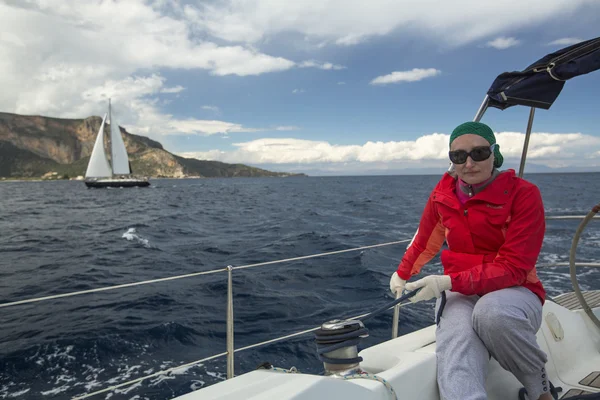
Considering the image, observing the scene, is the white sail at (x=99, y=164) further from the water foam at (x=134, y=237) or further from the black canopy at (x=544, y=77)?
the black canopy at (x=544, y=77)

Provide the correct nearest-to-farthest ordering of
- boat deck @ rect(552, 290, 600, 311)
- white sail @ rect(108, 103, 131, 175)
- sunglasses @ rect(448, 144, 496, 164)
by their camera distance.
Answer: sunglasses @ rect(448, 144, 496, 164)
boat deck @ rect(552, 290, 600, 311)
white sail @ rect(108, 103, 131, 175)

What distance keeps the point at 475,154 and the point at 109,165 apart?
67327mm

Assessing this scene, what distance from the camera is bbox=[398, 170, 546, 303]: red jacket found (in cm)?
155

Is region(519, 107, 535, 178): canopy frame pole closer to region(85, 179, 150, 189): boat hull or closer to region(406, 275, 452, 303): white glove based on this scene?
region(406, 275, 452, 303): white glove

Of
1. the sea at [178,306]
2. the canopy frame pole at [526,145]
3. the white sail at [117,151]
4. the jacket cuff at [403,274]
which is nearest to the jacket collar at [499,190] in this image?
the jacket cuff at [403,274]

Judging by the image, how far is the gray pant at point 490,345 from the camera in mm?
1490

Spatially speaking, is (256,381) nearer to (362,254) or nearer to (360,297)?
(360,297)

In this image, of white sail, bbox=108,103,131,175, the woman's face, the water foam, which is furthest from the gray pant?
white sail, bbox=108,103,131,175

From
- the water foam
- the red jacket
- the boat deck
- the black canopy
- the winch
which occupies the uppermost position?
the black canopy

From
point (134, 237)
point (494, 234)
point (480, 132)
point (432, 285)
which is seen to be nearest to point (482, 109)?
point (480, 132)

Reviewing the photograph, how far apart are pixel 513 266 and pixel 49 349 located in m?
5.25

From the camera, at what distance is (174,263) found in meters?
9.75

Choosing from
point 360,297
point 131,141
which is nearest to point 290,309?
point 360,297

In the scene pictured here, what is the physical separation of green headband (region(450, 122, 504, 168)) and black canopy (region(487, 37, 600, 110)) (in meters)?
0.88
